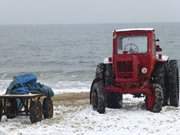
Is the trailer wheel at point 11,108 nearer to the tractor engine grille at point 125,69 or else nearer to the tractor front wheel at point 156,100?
the tractor engine grille at point 125,69

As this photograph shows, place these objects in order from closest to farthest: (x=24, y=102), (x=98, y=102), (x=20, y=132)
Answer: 1. (x=20, y=132)
2. (x=24, y=102)
3. (x=98, y=102)

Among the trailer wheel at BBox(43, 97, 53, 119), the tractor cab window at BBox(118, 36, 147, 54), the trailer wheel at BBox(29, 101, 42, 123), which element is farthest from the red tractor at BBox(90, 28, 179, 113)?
the trailer wheel at BBox(29, 101, 42, 123)

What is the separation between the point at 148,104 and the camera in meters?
15.9

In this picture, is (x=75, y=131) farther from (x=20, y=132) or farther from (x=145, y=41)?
(x=145, y=41)

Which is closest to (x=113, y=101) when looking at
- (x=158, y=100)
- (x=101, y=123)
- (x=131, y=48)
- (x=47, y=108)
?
(x=131, y=48)

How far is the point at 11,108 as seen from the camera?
14367 mm

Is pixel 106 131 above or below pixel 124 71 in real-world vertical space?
below

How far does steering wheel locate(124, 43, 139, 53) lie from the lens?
1644 cm

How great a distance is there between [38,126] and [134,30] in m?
4.61

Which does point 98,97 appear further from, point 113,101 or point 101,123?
point 101,123

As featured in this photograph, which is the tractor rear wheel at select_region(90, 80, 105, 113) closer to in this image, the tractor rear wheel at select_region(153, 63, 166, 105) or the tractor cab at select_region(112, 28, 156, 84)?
the tractor cab at select_region(112, 28, 156, 84)

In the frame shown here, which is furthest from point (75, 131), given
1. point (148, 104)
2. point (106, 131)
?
point (148, 104)

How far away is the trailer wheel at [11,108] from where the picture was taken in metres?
14.3

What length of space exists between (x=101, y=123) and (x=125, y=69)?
2.79 metres
